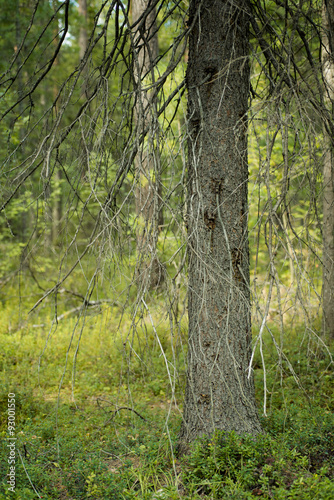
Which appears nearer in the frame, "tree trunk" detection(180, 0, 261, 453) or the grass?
the grass

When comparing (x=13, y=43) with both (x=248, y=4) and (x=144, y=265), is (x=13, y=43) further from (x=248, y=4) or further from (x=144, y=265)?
(x=144, y=265)

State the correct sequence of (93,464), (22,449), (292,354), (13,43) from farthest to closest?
(13,43), (292,354), (22,449), (93,464)

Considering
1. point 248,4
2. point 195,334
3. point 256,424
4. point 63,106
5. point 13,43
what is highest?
point 13,43

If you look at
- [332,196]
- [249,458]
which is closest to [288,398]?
[249,458]

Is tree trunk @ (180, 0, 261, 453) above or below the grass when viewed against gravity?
above

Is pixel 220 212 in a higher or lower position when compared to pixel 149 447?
higher

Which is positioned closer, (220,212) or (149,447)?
(220,212)

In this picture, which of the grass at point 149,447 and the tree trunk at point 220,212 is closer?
the grass at point 149,447

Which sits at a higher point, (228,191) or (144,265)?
(228,191)

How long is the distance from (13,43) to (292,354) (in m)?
11.3

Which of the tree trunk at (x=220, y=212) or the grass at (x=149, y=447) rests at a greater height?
the tree trunk at (x=220, y=212)

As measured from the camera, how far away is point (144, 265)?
7.30ft

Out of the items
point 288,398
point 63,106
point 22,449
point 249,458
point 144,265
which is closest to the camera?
point 144,265

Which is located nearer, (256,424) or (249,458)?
(249,458)
